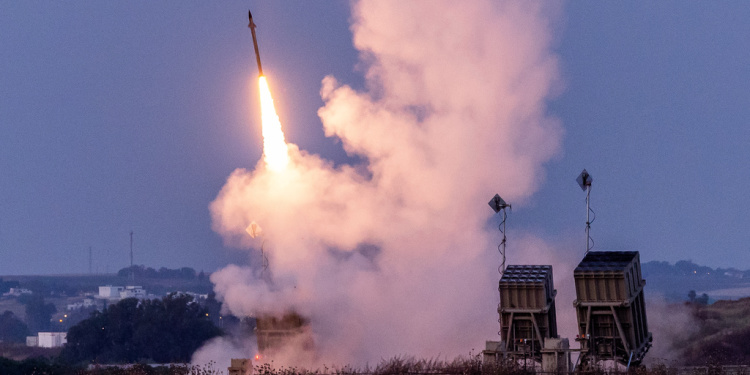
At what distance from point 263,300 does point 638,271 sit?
16.9 metres

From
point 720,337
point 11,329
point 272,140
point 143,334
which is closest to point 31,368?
point 272,140

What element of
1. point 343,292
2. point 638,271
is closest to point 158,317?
point 343,292

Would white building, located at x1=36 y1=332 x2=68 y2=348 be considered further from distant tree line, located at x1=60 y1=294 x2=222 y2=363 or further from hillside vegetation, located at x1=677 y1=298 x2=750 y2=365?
hillside vegetation, located at x1=677 y1=298 x2=750 y2=365

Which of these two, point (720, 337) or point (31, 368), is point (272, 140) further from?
point (720, 337)

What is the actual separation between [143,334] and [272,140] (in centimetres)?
4683

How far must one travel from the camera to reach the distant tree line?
3846 inches

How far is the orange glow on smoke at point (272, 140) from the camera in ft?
189

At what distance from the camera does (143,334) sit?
100 metres

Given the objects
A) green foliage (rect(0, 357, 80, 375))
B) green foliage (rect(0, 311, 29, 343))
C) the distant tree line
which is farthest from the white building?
green foliage (rect(0, 357, 80, 375))

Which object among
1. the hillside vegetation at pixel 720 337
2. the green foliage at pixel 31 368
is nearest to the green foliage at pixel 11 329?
the green foliage at pixel 31 368

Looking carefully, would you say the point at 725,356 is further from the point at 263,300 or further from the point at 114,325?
the point at 114,325

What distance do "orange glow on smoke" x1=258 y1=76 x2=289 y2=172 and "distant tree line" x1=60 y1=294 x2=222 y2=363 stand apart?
4057 centimetres

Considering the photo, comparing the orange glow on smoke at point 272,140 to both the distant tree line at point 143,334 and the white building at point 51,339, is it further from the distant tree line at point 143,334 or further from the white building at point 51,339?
the white building at point 51,339

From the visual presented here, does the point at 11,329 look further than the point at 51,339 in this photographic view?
Yes
